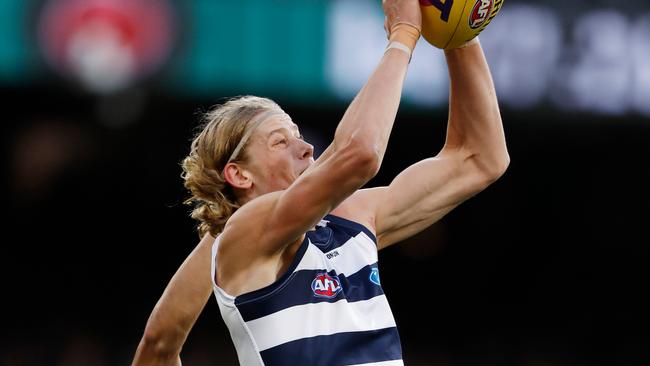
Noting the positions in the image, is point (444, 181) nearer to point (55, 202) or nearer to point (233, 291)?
point (233, 291)

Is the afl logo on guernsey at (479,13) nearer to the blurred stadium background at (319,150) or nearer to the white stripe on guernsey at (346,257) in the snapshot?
the white stripe on guernsey at (346,257)

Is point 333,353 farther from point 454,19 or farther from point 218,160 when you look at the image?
point 454,19

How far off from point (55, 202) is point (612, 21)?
25.4 feet

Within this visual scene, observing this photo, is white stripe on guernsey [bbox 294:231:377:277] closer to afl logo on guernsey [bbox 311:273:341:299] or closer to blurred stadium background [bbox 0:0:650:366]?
afl logo on guernsey [bbox 311:273:341:299]

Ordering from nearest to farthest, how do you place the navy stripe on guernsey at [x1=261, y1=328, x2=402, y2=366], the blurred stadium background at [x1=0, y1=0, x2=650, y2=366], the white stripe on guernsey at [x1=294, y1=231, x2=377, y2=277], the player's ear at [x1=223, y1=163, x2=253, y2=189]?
the navy stripe on guernsey at [x1=261, y1=328, x2=402, y2=366] → the white stripe on guernsey at [x1=294, y1=231, x2=377, y2=277] → the player's ear at [x1=223, y1=163, x2=253, y2=189] → the blurred stadium background at [x1=0, y1=0, x2=650, y2=366]

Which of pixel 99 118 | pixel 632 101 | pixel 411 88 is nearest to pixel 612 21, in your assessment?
pixel 632 101

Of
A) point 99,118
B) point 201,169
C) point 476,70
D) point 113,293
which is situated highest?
point 476,70

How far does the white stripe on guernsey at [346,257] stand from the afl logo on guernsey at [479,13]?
3.07ft

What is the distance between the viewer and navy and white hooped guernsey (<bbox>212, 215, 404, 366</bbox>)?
352cm

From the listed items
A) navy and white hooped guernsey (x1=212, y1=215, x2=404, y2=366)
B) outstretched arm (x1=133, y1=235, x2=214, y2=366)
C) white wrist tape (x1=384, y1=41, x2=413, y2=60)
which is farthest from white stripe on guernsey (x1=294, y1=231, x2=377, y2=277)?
outstretched arm (x1=133, y1=235, x2=214, y2=366)

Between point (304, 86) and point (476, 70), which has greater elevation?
point (476, 70)

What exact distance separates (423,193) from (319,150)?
331 inches

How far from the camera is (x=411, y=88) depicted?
1008 cm

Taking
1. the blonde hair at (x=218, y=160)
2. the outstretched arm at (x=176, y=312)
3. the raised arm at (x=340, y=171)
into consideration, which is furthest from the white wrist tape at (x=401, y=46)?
the outstretched arm at (x=176, y=312)
